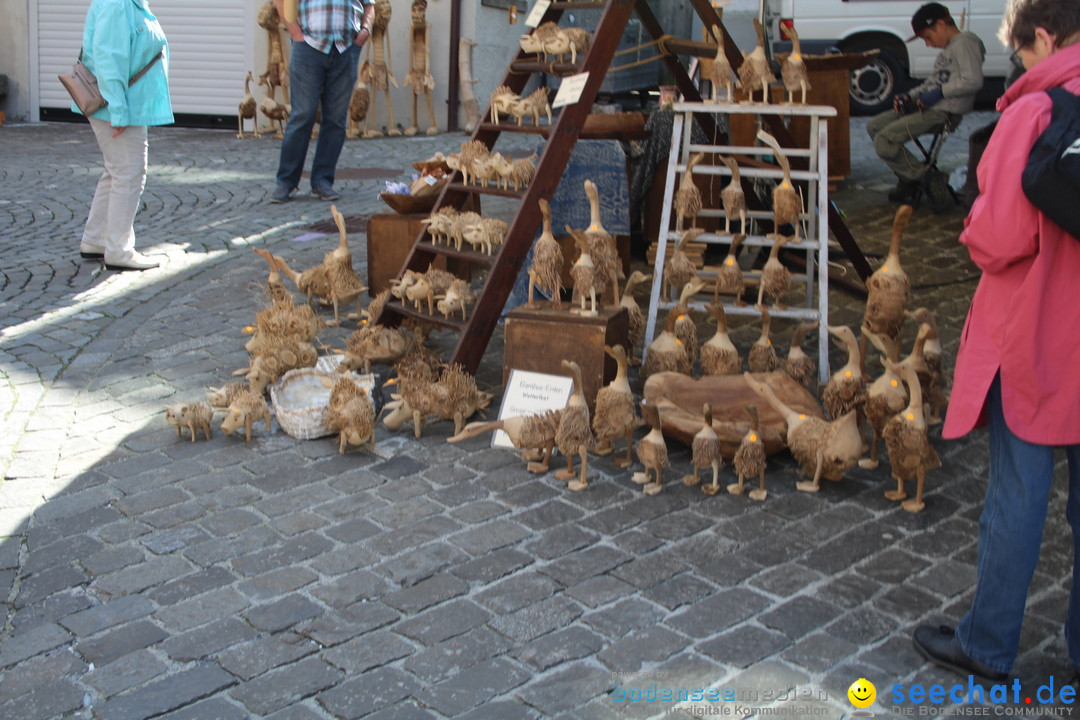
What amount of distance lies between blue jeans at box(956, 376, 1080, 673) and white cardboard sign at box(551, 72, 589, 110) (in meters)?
2.73

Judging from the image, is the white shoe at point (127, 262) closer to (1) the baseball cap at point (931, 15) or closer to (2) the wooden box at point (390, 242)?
(2) the wooden box at point (390, 242)

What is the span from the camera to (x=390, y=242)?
6324 millimetres

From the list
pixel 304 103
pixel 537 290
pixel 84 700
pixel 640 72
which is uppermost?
pixel 640 72

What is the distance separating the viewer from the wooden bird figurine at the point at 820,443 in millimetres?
3959

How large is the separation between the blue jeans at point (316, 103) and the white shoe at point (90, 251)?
1928 mm

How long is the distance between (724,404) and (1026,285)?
2.07 metres

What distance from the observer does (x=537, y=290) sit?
591cm

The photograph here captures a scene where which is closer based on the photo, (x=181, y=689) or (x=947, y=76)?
(x=181, y=689)

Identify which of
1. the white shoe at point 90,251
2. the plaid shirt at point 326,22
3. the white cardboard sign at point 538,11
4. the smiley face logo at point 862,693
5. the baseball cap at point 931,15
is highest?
the baseball cap at point 931,15

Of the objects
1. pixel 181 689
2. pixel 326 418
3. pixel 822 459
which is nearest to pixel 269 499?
pixel 326 418

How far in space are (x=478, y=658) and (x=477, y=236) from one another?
8.58 feet

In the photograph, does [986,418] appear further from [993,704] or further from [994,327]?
[993,704]

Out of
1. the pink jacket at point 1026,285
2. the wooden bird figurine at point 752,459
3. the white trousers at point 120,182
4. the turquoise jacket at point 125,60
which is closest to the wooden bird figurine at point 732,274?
the wooden bird figurine at point 752,459

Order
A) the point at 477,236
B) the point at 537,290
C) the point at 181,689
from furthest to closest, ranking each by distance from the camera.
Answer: the point at 537,290, the point at 477,236, the point at 181,689
